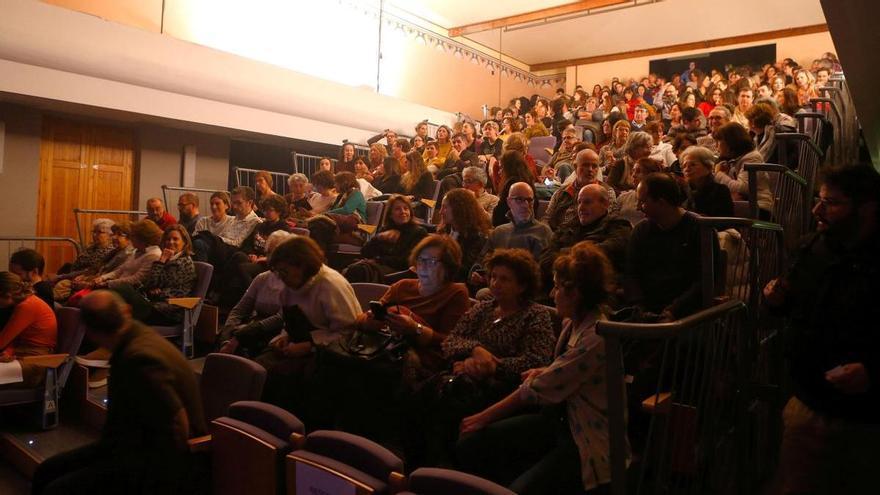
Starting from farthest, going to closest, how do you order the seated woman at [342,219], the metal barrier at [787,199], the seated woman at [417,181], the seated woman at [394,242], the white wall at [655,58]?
the white wall at [655,58]
the seated woman at [417,181]
the seated woman at [342,219]
the seated woman at [394,242]
the metal barrier at [787,199]

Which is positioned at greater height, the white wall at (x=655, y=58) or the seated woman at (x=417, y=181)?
the white wall at (x=655, y=58)

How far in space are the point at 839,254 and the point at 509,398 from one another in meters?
1.12

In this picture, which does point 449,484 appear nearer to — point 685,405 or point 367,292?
point 685,405

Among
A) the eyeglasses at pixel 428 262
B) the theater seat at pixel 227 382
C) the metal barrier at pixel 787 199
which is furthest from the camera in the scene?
the metal barrier at pixel 787 199

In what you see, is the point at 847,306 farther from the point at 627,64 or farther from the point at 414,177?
the point at 627,64

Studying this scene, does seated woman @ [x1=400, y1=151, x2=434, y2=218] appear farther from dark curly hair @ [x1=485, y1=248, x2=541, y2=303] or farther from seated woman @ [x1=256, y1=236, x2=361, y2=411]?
dark curly hair @ [x1=485, y1=248, x2=541, y2=303]

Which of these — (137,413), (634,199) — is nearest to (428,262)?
(137,413)

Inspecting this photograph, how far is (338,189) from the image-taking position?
19.5ft

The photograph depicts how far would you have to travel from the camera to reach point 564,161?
20.1 feet

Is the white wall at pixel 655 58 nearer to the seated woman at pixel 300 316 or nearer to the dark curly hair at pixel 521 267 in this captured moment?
the dark curly hair at pixel 521 267

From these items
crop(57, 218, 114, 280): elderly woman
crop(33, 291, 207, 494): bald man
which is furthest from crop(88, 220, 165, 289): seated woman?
crop(33, 291, 207, 494): bald man

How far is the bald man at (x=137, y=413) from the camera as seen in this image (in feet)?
6.96

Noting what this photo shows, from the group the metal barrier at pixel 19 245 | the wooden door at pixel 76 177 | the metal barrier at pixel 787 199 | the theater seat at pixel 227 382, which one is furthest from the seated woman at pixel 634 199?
the wooden door at pixel 76 177

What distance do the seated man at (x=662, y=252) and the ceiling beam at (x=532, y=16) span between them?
338 inches
